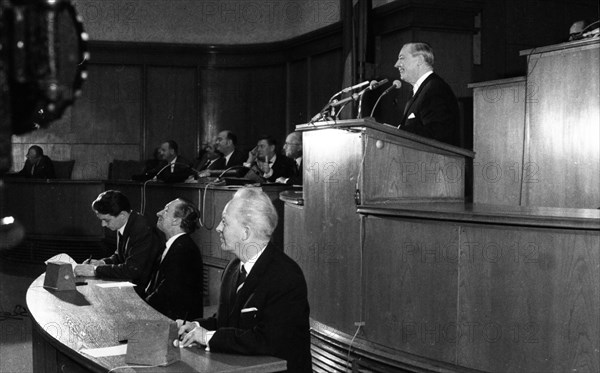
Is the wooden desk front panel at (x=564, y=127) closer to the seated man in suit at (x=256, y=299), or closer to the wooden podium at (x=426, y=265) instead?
the wooden podium at (x=426, y=265)

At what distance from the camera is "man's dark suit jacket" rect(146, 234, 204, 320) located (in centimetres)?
421

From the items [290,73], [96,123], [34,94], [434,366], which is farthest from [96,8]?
[34,94]

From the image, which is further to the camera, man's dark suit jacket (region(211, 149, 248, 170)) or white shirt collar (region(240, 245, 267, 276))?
man's dark suit jacket (region(211, 149, 248, 170))

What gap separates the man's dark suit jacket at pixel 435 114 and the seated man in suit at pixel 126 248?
5.86ft

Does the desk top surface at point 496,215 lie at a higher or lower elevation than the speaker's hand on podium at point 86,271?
higher

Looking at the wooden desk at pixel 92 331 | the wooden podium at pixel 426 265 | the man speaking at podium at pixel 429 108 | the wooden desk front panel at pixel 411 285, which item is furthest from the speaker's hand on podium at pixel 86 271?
the man speaking at podium at pixel 429 108

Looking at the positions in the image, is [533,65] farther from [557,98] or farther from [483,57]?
[483,57]

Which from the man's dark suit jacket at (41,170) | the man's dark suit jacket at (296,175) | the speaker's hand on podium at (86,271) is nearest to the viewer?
the speaker's hand on podium at (86,271)

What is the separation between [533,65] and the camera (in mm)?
4887

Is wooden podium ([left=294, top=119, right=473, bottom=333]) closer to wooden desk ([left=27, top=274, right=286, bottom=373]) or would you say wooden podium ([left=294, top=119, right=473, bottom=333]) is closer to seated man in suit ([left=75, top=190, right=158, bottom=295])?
wooden desk ([left=27, top=274, right=286, bottom=373])

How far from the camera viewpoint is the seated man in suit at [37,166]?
10.6 metres

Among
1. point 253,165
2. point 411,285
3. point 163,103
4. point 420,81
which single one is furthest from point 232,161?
point 411,285

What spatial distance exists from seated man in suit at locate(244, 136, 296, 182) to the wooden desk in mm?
3322

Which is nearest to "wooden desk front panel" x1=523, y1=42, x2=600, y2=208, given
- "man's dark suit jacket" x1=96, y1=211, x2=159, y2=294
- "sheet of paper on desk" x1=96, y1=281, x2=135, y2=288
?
"man's dark suit jacket" x1=96, y1=211, x2=159, y2=294
